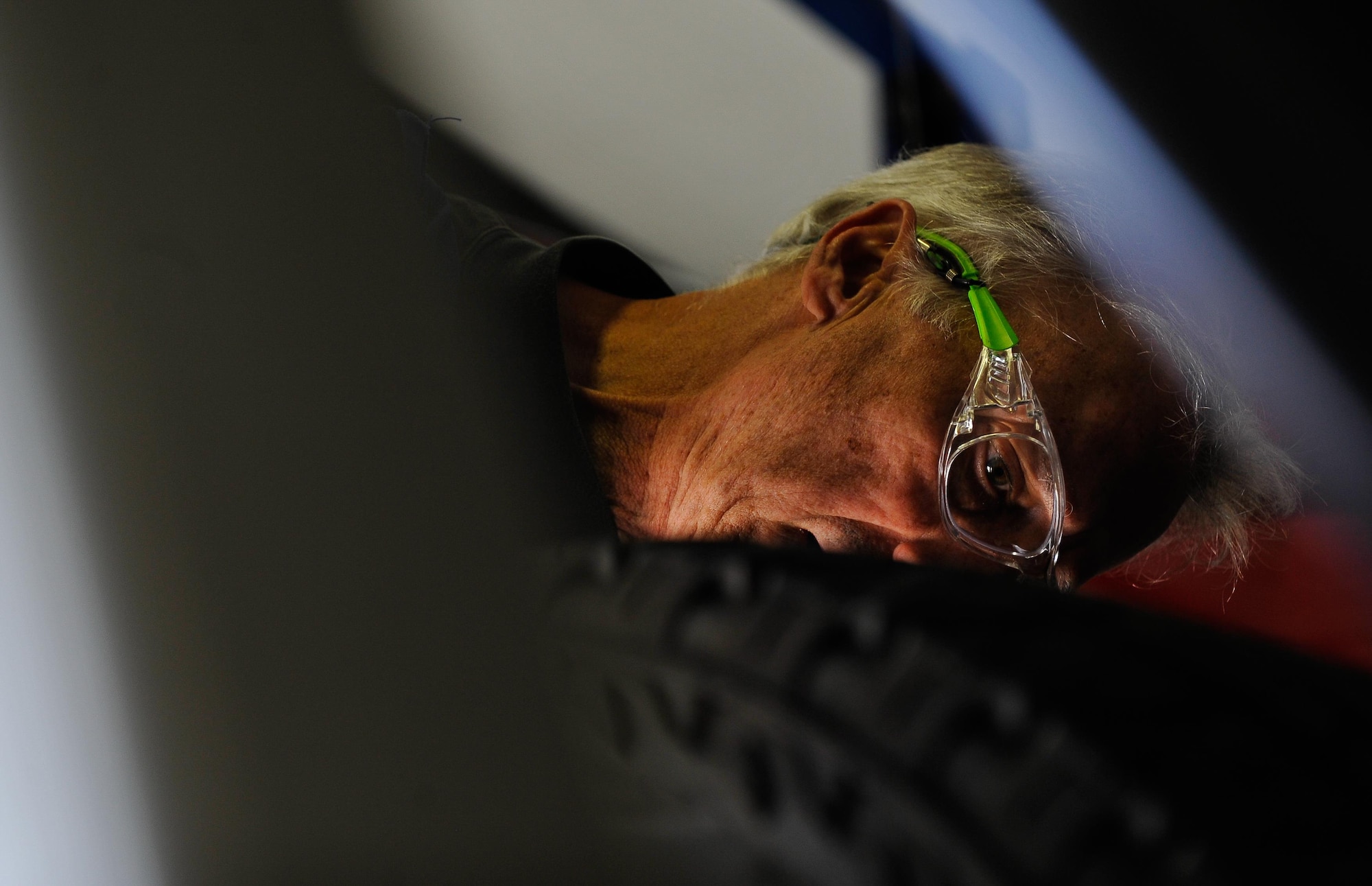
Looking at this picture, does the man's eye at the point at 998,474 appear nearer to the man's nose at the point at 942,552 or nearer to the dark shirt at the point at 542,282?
the man's nose at the point at 942,552

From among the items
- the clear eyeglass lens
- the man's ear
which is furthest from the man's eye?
the man's ear

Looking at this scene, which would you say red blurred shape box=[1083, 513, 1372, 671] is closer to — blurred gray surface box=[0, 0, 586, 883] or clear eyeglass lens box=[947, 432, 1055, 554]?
clear eyeglass lens box=[947, 432, 1055, 554]

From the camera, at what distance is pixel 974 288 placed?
0.68 m

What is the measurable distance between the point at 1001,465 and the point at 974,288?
0.39 ft

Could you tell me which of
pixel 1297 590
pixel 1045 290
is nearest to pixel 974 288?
pixel 1045 290

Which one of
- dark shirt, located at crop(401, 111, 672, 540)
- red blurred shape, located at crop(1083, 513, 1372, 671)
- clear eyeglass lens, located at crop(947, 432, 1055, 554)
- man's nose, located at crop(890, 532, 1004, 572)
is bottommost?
red blurred shape, located at crop(1083, 513, 1372, 671)

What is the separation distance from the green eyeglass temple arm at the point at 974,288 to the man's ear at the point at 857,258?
2 cm

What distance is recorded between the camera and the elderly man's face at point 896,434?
655 mm

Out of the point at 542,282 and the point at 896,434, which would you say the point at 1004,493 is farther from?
the point at 542,282

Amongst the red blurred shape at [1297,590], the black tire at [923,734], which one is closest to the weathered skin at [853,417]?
the red blurred shape at [1297,590]

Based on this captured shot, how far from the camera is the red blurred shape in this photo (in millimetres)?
902

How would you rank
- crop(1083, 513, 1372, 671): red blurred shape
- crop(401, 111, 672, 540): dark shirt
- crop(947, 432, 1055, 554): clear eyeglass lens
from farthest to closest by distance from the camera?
crop(1083, 513, 1372, 671): red blurred shape, crop(947, 432, 1055, 554): clear eyeglass lens, crop(401, 111, 672, 540): dark shirt

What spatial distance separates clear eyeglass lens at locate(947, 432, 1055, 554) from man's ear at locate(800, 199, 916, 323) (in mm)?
134

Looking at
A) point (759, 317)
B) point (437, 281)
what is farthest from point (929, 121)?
A: point (437, 281)
